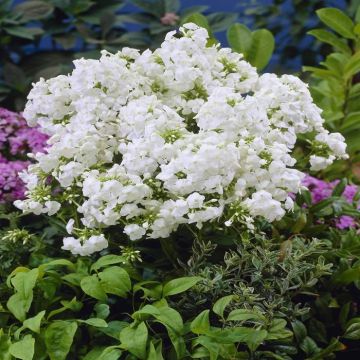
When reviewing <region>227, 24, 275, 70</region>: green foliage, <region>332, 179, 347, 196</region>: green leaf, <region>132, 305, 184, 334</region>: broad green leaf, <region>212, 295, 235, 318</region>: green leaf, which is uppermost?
<region>227, 24, 275, 70</region>: green foliage

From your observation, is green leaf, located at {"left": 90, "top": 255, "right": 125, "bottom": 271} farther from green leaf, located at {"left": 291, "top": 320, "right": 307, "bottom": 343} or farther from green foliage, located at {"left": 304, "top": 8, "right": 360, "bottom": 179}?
green foliage, located at {"left": 304, "top": 8, "right": 360, "bottom": 179}

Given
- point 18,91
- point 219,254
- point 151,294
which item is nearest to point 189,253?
point 219,254

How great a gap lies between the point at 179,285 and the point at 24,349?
1.17ft

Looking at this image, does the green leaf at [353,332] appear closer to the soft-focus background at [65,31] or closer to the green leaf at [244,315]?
the green leaf at [244,315]

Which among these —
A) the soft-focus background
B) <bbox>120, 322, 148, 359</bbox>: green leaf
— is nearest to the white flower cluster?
<bbox>120, 322, 148, 359</bbox>: green leaf

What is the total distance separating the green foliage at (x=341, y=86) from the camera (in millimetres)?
2559

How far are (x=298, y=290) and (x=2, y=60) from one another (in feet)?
7.27

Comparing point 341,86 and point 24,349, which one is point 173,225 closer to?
point 24,349

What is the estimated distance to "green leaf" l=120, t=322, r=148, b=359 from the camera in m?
1.57

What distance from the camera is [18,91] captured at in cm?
319

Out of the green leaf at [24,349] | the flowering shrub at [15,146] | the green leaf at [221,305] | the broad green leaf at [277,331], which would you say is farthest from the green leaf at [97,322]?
the flowering shrub at [15,146]

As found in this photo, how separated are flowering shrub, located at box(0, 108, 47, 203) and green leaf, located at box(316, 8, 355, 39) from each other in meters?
0.97

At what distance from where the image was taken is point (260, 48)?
247 centimetres

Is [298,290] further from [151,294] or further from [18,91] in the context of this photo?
[18,91]
